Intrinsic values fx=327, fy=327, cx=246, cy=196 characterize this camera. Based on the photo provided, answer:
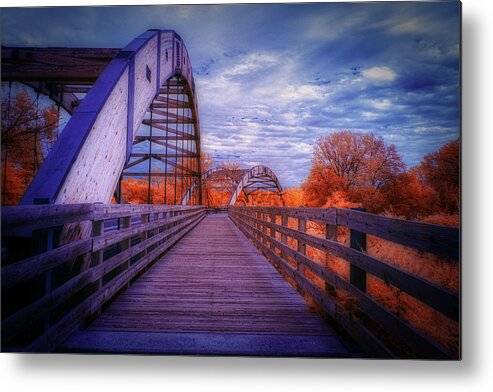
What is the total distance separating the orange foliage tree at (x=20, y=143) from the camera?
10.6 feet

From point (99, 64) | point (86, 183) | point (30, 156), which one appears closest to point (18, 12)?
point (99, 64)

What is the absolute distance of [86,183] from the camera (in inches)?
116

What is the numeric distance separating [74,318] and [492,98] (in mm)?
3681

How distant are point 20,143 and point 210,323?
9.36 feet

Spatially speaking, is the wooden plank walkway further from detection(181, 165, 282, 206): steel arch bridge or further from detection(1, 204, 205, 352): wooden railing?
detection(181, 165, 282, 206): steel arch bridge

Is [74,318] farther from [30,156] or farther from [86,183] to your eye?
[30,156]

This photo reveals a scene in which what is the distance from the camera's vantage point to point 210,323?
2.64 meters

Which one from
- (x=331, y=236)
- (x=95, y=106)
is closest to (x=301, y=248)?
(x=331, y=236)

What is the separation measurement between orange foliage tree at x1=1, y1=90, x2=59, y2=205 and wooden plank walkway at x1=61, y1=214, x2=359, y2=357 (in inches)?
59.3

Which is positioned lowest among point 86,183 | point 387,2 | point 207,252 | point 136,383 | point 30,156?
point 136,383

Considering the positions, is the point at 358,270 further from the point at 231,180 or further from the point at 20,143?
the point at 231,180

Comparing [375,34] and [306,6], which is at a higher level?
[306,6]

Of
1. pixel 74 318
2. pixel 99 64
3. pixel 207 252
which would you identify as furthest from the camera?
pixel 207 252

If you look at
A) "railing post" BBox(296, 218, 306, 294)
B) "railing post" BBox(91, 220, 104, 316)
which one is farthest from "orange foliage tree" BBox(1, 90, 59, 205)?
"railing post" BBox(296, 218, 306, 294)
